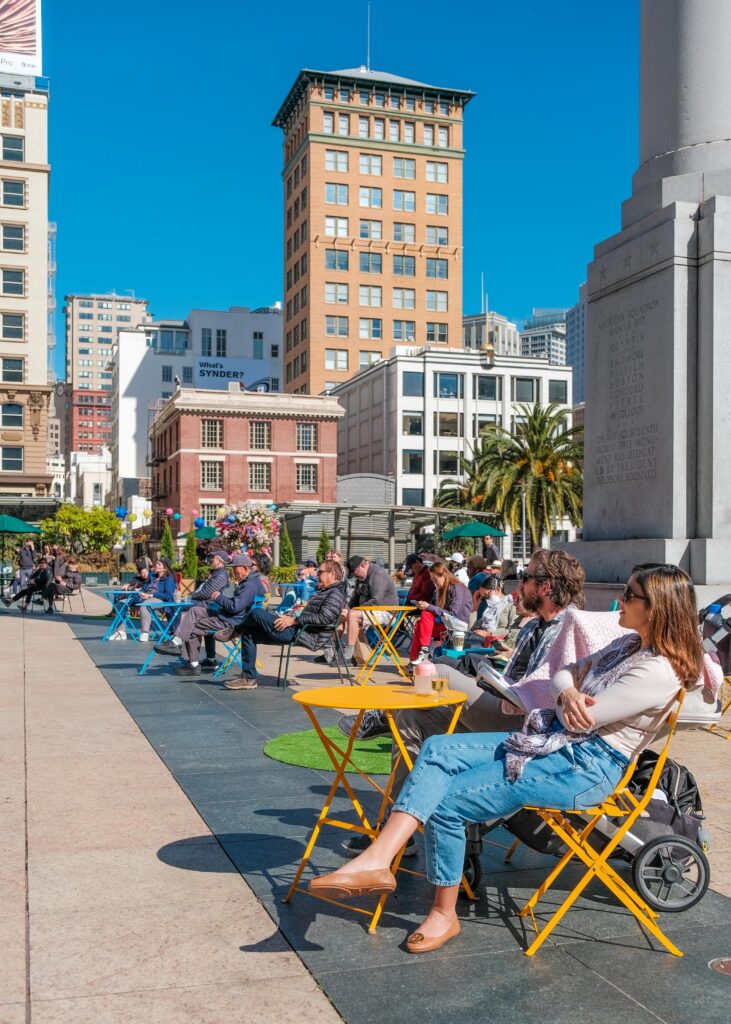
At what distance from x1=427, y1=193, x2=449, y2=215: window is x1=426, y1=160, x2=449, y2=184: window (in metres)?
1.44

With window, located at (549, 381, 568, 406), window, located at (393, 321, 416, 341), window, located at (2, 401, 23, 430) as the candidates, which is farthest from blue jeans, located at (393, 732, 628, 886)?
window, located at (393, 321, 416, 341)

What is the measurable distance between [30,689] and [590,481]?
21.6 feet

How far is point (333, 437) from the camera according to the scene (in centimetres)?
6925

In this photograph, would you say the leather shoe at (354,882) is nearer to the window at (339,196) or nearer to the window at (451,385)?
the window at (451,385)

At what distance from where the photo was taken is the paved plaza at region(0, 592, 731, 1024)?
3.38m

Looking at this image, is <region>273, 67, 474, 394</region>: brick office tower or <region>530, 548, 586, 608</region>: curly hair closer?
<region>530, 548, 586, 608</region>: curly hair

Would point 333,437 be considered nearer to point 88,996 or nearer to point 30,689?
point 30,689

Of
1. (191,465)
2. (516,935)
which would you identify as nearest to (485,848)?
(516,935)

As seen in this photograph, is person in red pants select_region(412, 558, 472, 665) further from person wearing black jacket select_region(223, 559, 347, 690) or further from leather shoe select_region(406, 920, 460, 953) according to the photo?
leather shoe select_region(406, 920, 460, 953)

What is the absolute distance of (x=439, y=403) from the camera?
7506 centimetres

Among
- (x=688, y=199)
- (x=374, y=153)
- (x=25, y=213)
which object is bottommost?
(x=688, y=199)

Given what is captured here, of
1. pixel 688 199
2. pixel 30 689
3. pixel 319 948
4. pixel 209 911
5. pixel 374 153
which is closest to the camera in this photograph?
pixel 319 948

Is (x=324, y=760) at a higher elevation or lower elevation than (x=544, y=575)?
lower

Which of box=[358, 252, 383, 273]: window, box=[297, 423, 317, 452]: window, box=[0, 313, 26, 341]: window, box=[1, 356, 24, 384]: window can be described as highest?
box=[358, 252, 383, 273]: window
